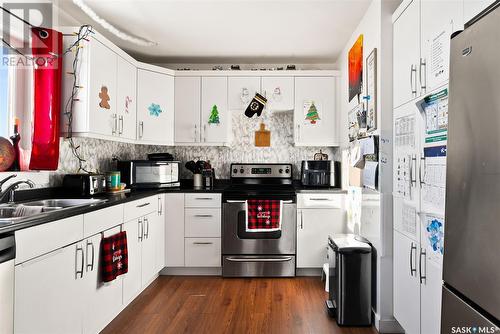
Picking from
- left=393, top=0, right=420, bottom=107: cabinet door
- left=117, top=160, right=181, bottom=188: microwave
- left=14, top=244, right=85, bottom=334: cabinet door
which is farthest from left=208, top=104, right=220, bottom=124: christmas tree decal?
left=14, top=244, right=85, bottom=334: cabinet door

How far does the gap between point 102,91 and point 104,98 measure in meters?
0.06

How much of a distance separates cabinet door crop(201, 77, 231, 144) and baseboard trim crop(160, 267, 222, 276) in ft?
4.73

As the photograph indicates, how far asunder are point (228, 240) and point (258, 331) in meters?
1.23

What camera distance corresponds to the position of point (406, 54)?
2055mm

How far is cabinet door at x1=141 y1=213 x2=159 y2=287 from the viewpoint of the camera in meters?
2.97

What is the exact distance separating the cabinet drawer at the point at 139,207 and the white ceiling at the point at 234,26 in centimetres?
161

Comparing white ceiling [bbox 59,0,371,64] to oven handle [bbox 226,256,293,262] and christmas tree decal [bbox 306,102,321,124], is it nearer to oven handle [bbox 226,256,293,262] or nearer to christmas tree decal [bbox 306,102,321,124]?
christmas tree decal [bbox 306,102,321,124]

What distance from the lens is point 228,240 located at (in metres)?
3.48

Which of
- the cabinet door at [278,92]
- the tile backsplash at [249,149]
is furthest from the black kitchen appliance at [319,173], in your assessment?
the cabinet door at [278,92]

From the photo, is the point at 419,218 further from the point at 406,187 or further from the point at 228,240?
the point at 228,240

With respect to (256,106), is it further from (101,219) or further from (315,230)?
(101,219)

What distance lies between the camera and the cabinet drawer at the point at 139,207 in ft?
8.54

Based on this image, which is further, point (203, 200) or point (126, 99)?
point (203, 200)

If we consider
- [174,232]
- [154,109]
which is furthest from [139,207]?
[154,109]
